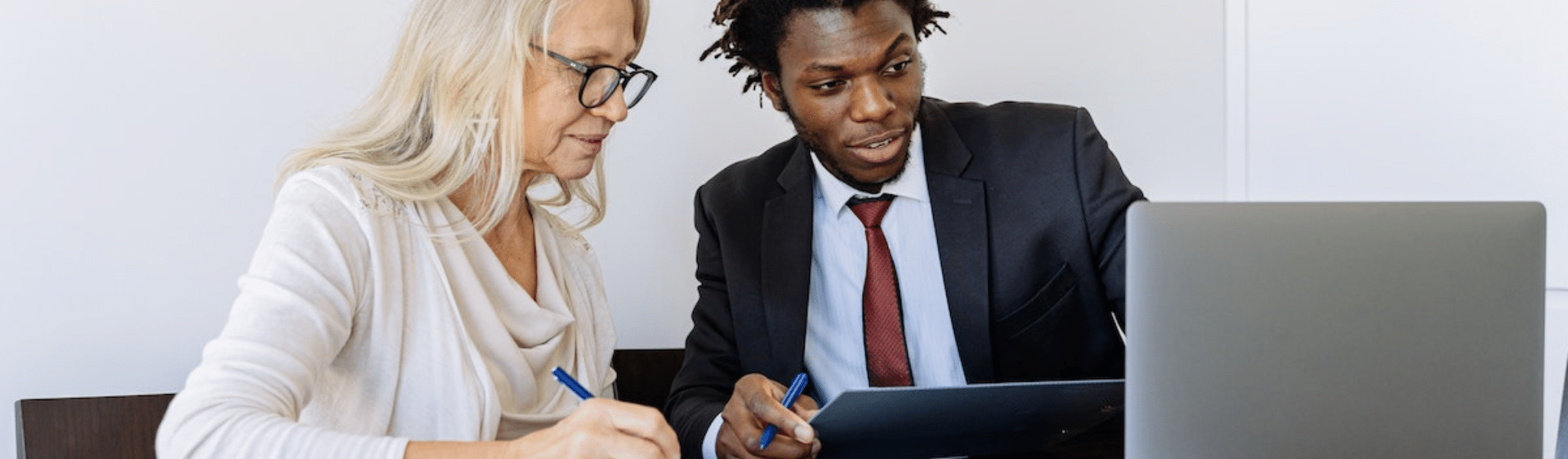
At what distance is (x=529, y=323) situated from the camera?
6.14 feet

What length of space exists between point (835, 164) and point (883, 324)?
10.1 inches

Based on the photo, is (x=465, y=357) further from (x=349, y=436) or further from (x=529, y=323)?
(x=349, y=436)

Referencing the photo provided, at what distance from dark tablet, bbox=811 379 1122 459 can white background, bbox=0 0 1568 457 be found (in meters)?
1.11

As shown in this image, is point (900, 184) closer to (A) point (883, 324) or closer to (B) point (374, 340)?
(A) point (883, 324)

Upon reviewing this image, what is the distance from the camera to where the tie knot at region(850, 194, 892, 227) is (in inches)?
90.7

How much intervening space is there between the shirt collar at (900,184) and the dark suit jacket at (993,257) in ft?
0.09

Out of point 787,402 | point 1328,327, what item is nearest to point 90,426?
point 787,402

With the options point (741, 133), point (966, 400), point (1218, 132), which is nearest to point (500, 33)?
point (966, 400)

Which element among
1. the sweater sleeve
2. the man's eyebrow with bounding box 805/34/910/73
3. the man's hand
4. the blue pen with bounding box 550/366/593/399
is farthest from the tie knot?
the sweater sleeve

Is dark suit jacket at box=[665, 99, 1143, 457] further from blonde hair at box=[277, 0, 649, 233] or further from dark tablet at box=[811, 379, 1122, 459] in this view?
blonde hair at box=[277, 0, 649, 233]

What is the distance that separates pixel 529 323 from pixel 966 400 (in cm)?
57

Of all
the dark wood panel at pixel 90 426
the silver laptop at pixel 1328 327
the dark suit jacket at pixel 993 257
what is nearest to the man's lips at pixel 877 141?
the dark suit jacket at pixel 993 257

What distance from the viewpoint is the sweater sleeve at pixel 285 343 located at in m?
1.32

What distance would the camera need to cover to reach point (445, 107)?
1.72 meters
